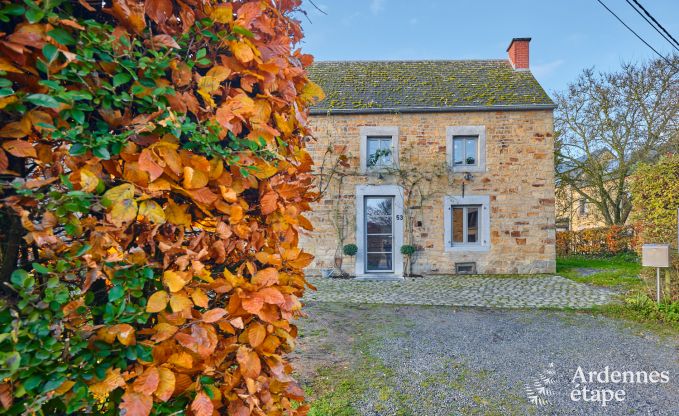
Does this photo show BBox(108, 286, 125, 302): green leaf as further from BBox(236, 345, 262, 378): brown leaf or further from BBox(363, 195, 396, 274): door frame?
BBox(363, 195, 396, 274): door frame

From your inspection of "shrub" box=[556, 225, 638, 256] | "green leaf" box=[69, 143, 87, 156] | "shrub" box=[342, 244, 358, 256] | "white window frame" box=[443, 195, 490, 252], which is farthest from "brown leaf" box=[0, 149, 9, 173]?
"shrub" box=[556, 225, 638, 256]

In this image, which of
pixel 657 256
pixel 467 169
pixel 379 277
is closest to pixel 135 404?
pixel 657 256

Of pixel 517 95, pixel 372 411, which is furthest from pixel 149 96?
pixel 517 95

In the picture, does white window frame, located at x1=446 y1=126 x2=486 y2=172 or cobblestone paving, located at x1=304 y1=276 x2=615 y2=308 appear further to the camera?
white window frame, located at x1=446 y1=126 x2=486 y2=172

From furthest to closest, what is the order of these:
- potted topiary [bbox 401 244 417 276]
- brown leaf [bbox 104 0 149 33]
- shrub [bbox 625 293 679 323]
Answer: potted topiary [bbox 401 244 417 276] < shrub [bbox 625 293 679 323] < brown leaf [bbox 104 0 149 33]

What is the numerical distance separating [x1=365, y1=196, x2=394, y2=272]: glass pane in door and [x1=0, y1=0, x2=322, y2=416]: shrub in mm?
9515

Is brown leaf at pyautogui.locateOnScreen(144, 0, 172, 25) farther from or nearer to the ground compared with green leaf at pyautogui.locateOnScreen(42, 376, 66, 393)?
farther from the ground

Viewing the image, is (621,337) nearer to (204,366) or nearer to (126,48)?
(204,366)

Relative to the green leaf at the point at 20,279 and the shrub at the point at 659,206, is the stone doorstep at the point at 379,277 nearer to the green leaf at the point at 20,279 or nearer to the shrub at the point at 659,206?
the shrub at the point at 659,206

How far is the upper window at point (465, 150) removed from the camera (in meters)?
10.6

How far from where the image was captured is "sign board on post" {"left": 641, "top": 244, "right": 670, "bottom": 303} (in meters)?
5.62

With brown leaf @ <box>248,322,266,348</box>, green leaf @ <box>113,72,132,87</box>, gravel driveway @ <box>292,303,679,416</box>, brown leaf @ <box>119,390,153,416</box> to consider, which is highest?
green leaf @ <box>113,72,132,87</box>

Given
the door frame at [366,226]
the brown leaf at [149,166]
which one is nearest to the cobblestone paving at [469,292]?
the door frame at [366,226]

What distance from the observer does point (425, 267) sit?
10.3 metres
